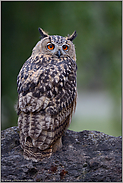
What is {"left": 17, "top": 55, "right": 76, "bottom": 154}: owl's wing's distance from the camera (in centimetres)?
302

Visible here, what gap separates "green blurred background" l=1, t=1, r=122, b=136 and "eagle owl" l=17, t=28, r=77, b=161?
8.20ft

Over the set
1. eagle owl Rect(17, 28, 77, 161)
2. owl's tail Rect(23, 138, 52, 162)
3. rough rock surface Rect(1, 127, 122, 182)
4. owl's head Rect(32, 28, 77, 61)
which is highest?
owl's head Rect(32, 28, 77, 61)

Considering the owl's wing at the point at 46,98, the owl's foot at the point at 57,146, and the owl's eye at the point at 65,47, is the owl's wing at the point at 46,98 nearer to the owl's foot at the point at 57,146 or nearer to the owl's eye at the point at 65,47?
the owl's foot at the point at 57,146

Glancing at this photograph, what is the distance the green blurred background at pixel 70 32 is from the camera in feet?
19.7

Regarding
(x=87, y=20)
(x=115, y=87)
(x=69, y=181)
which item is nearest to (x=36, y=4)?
(x=87, y=20)

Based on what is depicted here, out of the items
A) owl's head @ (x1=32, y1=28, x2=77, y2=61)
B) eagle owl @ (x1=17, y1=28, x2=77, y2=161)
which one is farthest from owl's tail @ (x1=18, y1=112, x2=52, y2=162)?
owl's head @ (x1=32, y1=28, x2=77, y2=61)

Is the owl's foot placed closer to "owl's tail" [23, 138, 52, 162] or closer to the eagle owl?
the eagle owl

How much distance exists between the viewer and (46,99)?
3143mm

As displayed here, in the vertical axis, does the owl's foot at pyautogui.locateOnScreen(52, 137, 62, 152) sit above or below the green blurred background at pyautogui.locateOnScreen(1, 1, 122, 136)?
below

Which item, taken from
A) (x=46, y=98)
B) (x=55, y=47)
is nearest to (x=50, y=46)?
(x=55, y=47)

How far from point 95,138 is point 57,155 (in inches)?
30.2

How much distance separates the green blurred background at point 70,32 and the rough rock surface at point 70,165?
9.59 feet

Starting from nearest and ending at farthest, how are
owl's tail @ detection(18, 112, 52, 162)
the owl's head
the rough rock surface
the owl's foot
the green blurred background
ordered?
the rough rock surface < owl's tail @ detection(18, 112, 52, 162) < the owl's foot < the owl's head < the green blurred background

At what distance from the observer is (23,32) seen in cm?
609
